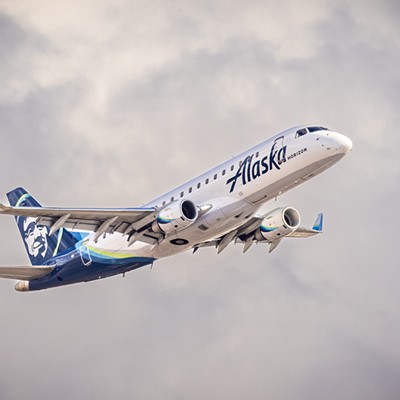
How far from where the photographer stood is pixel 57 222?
6750 cm

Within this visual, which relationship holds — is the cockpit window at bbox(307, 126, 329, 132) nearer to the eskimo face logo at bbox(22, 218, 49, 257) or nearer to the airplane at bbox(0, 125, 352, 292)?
the airplane at bbox(0, 125, 352, 292)

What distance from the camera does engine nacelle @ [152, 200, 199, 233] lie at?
65.5 metres

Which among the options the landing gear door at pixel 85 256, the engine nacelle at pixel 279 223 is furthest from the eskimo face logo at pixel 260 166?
the landing gear door at pixel 85 256

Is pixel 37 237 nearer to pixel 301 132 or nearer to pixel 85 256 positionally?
pixel 85 256

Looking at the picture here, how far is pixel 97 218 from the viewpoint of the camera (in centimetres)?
6875

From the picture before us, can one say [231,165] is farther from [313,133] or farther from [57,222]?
[57,222]

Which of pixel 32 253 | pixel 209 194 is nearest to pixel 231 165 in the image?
pixel 209 194

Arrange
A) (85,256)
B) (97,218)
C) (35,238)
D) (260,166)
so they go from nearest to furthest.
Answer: (260,166)
(97,218)
(85,256)
(35,238)

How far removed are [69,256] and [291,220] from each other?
15.3 m

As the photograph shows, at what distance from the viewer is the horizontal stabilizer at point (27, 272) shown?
244 ft

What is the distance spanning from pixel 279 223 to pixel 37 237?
19.8m

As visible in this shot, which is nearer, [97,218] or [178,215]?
[178,215]

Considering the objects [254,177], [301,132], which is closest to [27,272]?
[254,177]

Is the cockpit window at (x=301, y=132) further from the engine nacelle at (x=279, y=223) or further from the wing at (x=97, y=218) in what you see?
the wing at (x=97, y=218)
